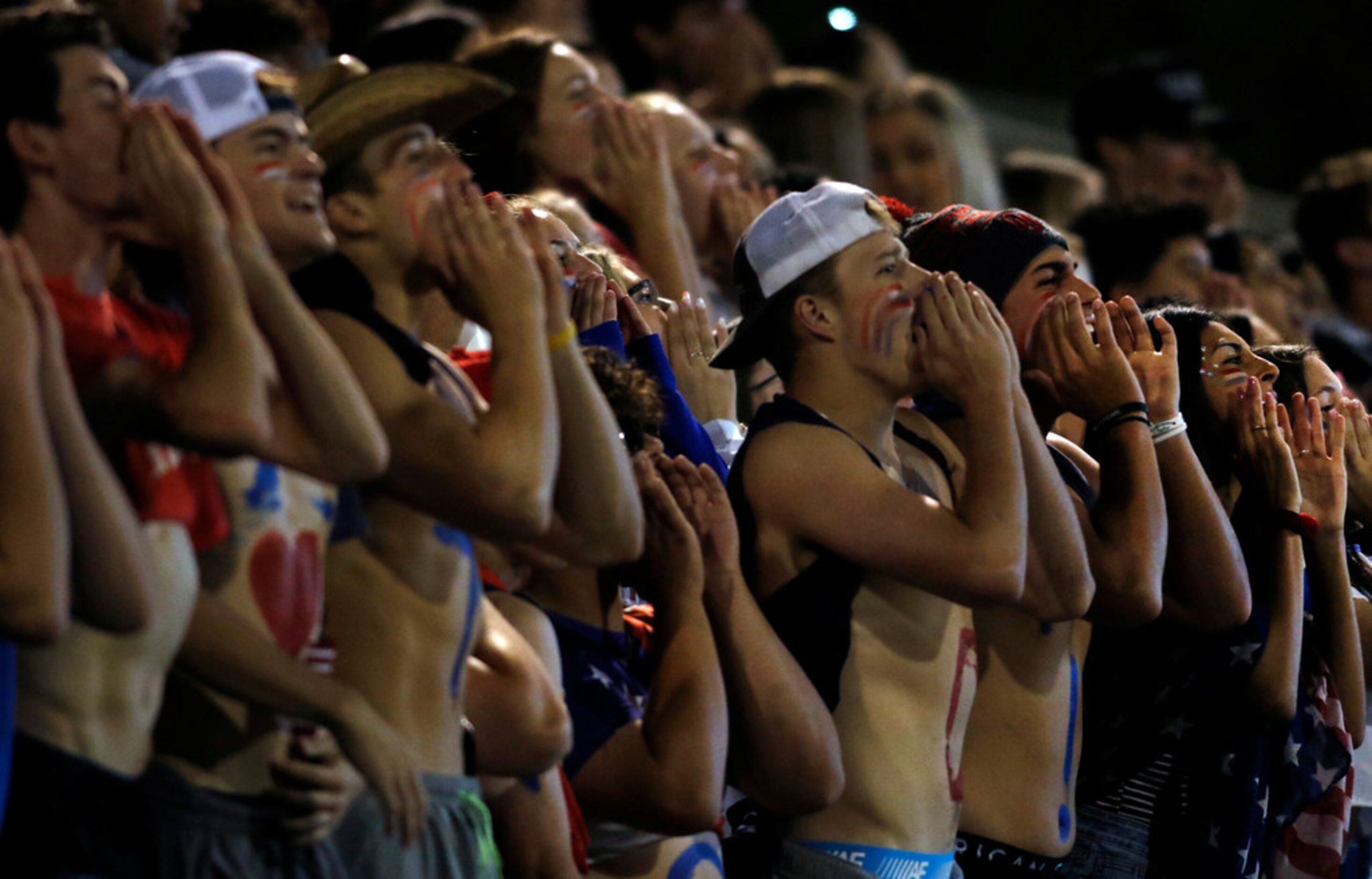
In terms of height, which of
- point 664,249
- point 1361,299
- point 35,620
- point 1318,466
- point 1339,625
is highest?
point 35,620

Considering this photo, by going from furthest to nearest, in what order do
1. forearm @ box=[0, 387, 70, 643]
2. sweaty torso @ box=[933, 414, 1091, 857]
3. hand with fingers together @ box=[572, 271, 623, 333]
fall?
sweaty torso @ box=[933, 414, 1091, 857] < hand with fingers together @ box=[572, 271, 623, 333] < forearm @ box=[0, 387, 70, 643]

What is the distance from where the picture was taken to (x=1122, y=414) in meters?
3.71

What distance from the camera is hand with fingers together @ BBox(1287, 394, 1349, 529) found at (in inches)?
169

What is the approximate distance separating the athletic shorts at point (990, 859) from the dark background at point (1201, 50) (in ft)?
25.4

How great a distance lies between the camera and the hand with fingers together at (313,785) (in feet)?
7.99

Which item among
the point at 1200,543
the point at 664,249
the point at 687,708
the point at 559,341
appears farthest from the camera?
the point at 664,249

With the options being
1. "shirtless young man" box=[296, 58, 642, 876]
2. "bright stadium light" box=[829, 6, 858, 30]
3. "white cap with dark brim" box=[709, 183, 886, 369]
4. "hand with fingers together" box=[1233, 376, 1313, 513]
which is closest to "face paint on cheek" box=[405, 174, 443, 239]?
"shirtless young man" box=[296, 58, 642, 876]

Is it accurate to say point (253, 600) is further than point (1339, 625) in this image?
No

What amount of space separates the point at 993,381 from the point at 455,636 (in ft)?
3.55

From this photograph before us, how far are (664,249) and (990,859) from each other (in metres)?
1.84

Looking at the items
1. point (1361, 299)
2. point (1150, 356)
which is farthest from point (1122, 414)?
point (1361, 299)

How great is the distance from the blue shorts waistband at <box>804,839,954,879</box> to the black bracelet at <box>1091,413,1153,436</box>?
0.92m

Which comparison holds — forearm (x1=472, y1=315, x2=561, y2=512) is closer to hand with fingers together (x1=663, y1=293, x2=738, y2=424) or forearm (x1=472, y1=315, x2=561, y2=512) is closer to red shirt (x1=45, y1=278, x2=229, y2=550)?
red shirt (x1=45, y1=278, x2=229, y2=550)

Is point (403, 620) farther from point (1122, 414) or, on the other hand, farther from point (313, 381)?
point (1122, 414)
